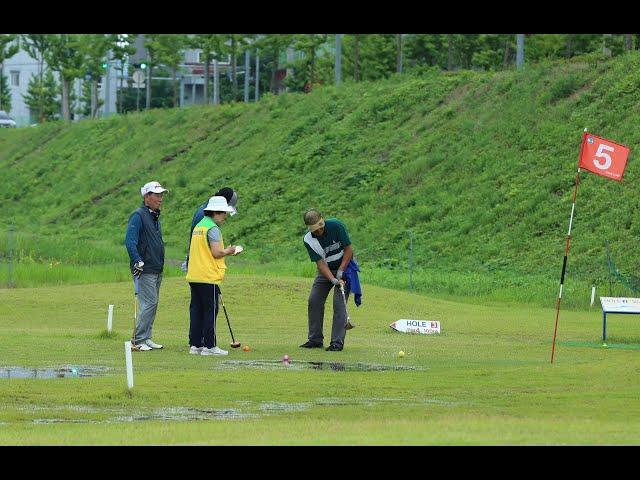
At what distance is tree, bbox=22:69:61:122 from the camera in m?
119

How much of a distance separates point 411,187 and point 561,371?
1404 inches

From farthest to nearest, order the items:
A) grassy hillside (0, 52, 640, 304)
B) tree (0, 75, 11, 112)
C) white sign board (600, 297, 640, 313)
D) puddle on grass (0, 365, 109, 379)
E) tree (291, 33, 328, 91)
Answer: tree (0, 75, 11, 112) → tree (291, 33, 328, 91) → grassy hillside (0, 52, 640, 304) → white sign board (600, 297, 640, 313) → puddle on grass (0, 365, 109, 379)

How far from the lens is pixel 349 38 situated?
8475cm

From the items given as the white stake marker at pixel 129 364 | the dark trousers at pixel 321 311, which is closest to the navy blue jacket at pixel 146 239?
the dark trousers at pixel 321 311

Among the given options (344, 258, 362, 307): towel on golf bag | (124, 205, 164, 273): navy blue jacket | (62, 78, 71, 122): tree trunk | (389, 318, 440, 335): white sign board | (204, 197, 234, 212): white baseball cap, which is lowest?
(389, 318, 440, 335): white sign board

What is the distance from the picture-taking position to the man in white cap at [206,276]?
1997 cm

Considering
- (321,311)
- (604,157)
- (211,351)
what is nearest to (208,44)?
(604,157)

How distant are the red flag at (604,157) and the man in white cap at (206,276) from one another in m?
5.75

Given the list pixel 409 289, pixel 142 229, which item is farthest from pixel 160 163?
pixel 142 229

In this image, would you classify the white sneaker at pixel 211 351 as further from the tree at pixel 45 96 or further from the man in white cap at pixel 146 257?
the tree at pixel 45 96

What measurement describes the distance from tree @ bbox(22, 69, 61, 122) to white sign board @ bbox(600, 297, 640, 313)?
97222mm

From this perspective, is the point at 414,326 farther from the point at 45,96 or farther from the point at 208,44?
the point at 45,96

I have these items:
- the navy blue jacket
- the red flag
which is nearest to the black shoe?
the navy blue jacket

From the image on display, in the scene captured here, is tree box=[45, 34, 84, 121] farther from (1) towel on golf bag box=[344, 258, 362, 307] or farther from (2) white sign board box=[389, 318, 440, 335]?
(1) towel on golf bag box=[344, 258, 362, 307]
